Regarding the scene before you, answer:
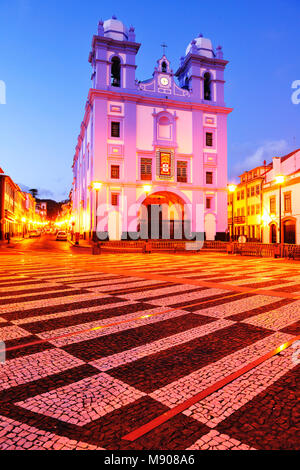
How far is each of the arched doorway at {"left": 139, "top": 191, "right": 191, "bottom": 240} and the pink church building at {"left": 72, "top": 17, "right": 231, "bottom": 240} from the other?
0.13m

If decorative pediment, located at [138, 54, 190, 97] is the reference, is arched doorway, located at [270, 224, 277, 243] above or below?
below

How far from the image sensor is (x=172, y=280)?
938 cm

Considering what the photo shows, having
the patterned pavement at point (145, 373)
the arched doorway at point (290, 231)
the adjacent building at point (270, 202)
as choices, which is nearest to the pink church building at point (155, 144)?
the adjacent building at point (270, 202)

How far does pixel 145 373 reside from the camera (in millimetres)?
3021

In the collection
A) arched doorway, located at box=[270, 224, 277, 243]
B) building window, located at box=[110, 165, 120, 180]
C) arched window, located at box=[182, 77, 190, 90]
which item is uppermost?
arched window, located at box=[182, 77, 190, 90]

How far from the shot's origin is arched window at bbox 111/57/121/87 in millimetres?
35500

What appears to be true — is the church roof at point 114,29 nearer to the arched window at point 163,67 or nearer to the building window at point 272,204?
the arched window at point 163,67

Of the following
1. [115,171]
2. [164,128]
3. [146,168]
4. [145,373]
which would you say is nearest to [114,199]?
[115,171]

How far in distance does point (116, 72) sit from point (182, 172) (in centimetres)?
1438

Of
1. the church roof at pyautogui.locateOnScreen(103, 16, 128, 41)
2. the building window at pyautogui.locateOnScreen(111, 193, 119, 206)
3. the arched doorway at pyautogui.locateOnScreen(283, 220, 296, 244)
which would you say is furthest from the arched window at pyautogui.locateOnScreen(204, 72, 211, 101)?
the arched doorway at pyautogui.locateOnScreen(283, 220, 296, 244)

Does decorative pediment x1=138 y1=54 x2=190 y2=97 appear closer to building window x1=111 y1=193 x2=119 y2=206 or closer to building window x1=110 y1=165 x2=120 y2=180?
building window x1=110 y1=165 x2=120 y2=180

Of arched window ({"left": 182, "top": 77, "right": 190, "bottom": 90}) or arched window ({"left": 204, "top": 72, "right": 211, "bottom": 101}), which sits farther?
arched window ({"left": 182, "top": 77, "right": 190, "bottom": 90})

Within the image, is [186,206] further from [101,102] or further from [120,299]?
[120,299]
